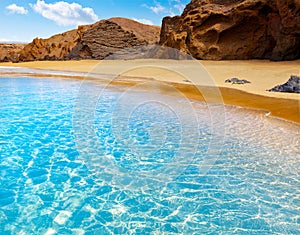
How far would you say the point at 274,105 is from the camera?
8.62 meters

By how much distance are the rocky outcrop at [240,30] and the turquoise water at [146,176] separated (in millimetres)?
11432

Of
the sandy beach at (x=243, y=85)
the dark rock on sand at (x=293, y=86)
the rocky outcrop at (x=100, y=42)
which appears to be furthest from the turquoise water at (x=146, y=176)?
the rocky outcrop at (x=100, y=42)

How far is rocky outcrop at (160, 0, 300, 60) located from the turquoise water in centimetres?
1143

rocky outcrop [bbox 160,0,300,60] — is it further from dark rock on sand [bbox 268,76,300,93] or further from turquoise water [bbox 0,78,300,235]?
turquoise water [bbox 0,78,300,235]

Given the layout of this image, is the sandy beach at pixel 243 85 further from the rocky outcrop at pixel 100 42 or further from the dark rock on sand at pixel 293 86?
the rocky outcrop at pixel 100 42

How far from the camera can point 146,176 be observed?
4473 mm

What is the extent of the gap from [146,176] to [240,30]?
19195 mm

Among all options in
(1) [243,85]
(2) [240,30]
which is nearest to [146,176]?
(1) [243,85]

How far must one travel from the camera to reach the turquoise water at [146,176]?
325 centimetres

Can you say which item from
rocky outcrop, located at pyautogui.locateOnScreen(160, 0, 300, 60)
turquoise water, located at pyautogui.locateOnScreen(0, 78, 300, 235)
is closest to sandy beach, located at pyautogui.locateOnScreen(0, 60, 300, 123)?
turquoise water, located at pyautogui.locateOnScreen(0, 78, 300, 235)

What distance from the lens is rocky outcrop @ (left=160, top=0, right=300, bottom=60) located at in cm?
1677

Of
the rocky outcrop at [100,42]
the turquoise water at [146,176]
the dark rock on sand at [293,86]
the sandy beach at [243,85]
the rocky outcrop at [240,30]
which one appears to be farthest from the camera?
the rocky outcrop at [100,42]

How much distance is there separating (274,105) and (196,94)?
10.8ft

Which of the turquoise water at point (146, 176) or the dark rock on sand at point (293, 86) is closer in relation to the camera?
the turquoise water at point (146, 176)
